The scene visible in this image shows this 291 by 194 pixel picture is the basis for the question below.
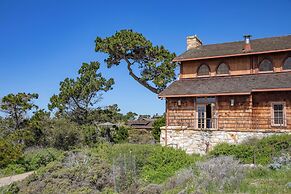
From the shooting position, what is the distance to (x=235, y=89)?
61.0ft

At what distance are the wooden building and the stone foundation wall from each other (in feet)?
1.43

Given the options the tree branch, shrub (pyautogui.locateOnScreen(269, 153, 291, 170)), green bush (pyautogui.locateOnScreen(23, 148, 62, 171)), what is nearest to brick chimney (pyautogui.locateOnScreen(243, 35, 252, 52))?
shrub (pyautogui.locateOnScreen(269, 153, 291, 170))

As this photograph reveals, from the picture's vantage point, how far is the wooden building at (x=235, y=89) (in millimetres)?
18172

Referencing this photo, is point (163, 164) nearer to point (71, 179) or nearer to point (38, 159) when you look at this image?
point (71, 179)

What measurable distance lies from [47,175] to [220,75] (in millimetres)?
13853

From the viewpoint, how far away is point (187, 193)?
29.4 feet

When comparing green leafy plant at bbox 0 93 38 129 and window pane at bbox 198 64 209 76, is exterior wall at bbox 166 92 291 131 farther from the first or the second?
green leafy plant at bbox 0 93 38 129

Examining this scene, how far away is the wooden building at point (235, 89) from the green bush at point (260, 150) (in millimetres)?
2570

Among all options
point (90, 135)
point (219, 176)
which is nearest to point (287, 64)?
point (219, 176)

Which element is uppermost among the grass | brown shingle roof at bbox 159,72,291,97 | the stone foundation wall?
brown shingle roof at bbox 159,72,291,97

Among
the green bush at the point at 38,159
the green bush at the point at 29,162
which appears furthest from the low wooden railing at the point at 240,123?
the green bush at the point at 29,162

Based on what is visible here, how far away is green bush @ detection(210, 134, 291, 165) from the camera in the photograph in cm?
1448

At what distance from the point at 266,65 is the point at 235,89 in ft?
10.1

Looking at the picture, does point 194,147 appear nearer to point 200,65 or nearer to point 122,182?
point 200,65
